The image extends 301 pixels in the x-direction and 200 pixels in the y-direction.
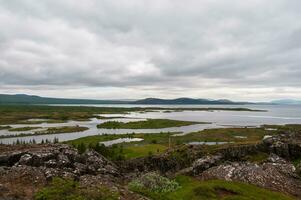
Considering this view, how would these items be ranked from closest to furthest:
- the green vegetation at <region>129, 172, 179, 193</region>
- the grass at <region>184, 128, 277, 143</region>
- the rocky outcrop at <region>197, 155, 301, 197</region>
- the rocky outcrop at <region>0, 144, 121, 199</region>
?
the rocky outcrop at <region>0, 144, 121, 199</region>
the green vegetation at <region>129, 172, 179, 193</region>
the rocky outcrop at <region>197, 155, 301, 197</region>
the grass at <region>184, 128, 277, 143</region>

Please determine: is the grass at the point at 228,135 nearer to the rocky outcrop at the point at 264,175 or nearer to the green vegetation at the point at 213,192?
the rocky outcrop at the point at 264,175

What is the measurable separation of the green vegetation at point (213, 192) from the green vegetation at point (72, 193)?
2794mm

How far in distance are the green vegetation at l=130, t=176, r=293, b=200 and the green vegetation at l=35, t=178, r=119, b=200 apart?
2.79 metres

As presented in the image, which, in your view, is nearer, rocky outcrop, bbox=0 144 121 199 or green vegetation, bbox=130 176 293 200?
rocky outcrop, bbox=0 144 121 199

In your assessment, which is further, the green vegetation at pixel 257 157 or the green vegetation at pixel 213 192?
the green vegetation at pixel 257 157

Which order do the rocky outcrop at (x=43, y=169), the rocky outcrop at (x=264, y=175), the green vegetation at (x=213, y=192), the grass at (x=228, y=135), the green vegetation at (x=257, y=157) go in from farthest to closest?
1. the grass at (x=228, y=135)
2. the green vegetation at (x=257, y=157)
3. the rocky outcrop at (x=264, y=175)
4. the green vegetation at (x=213, y=192)
5. the rocky outcrop at (x=43, y=169)

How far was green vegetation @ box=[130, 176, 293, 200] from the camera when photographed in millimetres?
19484

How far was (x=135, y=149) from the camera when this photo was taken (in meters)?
54.3

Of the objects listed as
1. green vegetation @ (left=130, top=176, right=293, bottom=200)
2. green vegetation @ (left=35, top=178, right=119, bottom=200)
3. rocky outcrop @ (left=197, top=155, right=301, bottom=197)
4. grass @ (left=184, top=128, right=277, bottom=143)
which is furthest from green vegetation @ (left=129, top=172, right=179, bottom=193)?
grass @ (left=184, top=128, right=277, bottom=143)

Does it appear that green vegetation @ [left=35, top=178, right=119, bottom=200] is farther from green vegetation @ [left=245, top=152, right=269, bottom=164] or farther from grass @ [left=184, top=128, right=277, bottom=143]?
grass @ [left=184, top=128, right=277, bottom=143]

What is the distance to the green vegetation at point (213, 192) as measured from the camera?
63.9 feet

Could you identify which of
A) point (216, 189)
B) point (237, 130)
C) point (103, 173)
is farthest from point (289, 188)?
point (237, 130)

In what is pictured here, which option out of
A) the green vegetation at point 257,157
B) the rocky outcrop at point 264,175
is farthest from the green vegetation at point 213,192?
the green vegetation at point 257,157

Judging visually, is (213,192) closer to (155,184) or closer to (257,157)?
→ (155,184)
